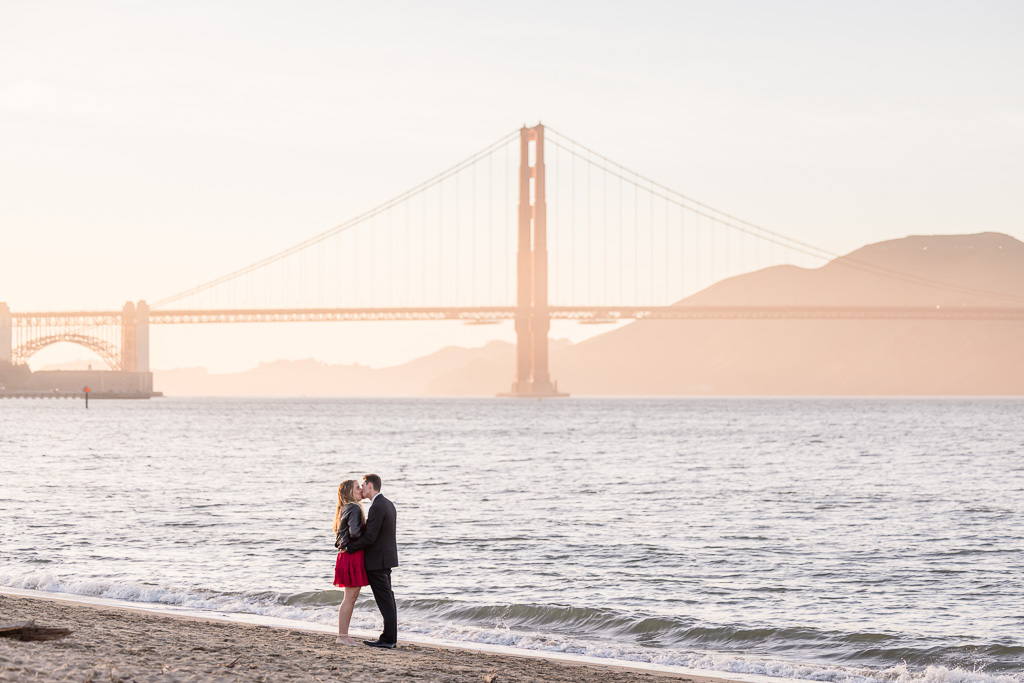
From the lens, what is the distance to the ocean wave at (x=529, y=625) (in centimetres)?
995

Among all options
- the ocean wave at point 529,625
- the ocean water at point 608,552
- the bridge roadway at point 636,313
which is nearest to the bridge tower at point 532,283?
the bridge roadway at point 636,313

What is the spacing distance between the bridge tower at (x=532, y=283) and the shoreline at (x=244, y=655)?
97.5m

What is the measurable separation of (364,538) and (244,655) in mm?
1237

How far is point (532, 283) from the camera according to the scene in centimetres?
11081

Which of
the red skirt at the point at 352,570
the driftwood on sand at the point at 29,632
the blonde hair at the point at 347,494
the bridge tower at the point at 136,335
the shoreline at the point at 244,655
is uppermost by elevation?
the bridge tower at the point at 136,335

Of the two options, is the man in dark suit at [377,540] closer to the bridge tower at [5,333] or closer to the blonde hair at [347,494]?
the blonde hair at [347,494]

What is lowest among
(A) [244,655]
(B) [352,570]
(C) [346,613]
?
(A) [244,655]

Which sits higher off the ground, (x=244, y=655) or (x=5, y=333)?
(x=5, y=333)

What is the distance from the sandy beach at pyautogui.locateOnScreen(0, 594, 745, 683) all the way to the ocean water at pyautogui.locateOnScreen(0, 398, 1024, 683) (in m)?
1.32

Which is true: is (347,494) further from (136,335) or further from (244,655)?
(136,335)

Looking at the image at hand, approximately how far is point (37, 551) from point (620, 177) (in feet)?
365

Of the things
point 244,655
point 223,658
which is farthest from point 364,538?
point 223,658

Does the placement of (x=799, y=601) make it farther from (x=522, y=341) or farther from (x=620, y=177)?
(x=620, y=177)

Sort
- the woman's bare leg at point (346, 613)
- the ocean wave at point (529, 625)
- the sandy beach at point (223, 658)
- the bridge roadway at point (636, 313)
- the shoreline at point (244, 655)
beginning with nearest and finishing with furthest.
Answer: the sandy beach at point (223, 658)
the shoreline at point (244, 655)
the woman's bare leg at point (346, 613)
the ocean wave at point (529, 625)
the bridge roadway at point (636, 313)
